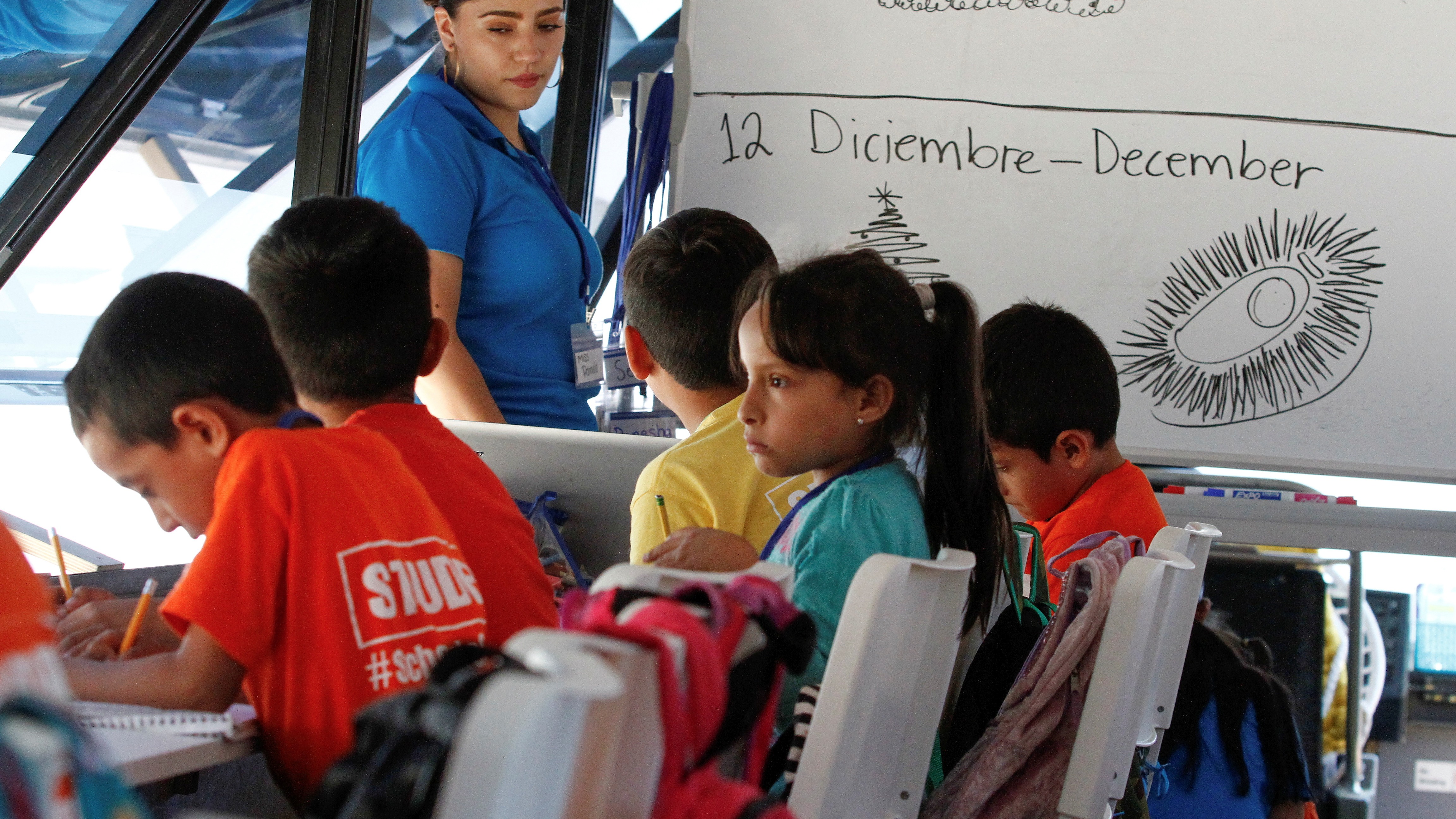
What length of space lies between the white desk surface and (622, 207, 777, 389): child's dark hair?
961 mm

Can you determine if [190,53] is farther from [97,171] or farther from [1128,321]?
[1128,321]

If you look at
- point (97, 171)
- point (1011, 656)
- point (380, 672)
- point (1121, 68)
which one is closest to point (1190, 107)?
point (1121, 68)

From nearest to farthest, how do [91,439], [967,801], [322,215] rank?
[91,439]
[967,801]
[322,215]

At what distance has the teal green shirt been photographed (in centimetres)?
113

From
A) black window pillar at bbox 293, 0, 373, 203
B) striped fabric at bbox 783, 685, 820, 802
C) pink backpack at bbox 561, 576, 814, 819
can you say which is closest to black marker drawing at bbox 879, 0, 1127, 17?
black window pillar at bbox 293, 0, 373, 203

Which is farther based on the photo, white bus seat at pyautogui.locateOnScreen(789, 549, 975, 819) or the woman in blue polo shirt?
the woman in blue polo shirt

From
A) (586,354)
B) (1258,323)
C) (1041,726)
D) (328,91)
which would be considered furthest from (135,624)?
(1258,323)

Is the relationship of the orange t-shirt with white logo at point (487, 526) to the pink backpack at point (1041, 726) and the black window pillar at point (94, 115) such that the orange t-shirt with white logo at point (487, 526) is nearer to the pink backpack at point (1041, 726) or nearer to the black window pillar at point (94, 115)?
the pink backpack at point (1041, 726)

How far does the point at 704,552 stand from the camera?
1.04 meters

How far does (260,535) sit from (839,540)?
0.55 meters

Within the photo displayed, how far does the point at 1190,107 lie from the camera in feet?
8.02

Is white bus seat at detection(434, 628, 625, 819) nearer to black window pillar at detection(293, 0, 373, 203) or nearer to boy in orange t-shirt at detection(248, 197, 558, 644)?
boy in orange t-shirt at detection(248, 197, 558, 644)

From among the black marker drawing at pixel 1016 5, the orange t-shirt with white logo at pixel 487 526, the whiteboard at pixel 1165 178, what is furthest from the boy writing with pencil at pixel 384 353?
the black marker drawing at pixel 1016 5

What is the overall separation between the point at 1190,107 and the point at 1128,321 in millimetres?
470
